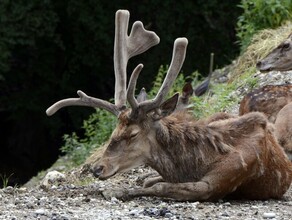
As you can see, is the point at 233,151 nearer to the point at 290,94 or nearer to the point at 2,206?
the point at 2,206

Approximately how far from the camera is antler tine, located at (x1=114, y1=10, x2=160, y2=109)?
793 cm

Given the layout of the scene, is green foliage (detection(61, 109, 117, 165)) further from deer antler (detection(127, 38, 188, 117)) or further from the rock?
deer antler (detection(127, 38, 188, 117))

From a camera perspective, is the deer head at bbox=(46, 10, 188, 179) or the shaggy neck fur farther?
the shaggy neck fur

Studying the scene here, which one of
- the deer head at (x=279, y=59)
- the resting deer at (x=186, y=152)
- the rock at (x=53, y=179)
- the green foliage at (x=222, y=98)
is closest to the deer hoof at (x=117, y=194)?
the resting deer at (x=186, y=152)

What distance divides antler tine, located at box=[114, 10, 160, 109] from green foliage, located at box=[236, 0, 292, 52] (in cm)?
627

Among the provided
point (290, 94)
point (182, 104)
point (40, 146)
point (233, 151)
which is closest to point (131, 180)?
point (182, 104)

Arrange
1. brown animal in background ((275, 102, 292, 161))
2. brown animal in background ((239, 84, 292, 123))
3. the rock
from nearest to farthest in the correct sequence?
1. brown animal in background ((275, 102, 292, 161))
2. the rock
3. brown animal in background ((239, 84, 292, 123))

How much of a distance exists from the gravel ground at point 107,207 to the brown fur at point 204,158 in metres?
0.10

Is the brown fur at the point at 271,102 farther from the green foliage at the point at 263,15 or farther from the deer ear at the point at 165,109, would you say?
the green foliage at the point at 263,15

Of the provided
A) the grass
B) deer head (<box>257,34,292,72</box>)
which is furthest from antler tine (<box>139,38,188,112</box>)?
the grass

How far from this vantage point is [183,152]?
25.0 ft

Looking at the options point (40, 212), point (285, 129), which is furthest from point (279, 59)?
point (40, 212)

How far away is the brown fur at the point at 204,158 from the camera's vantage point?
7.45 meters

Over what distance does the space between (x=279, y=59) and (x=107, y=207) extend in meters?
5.66
